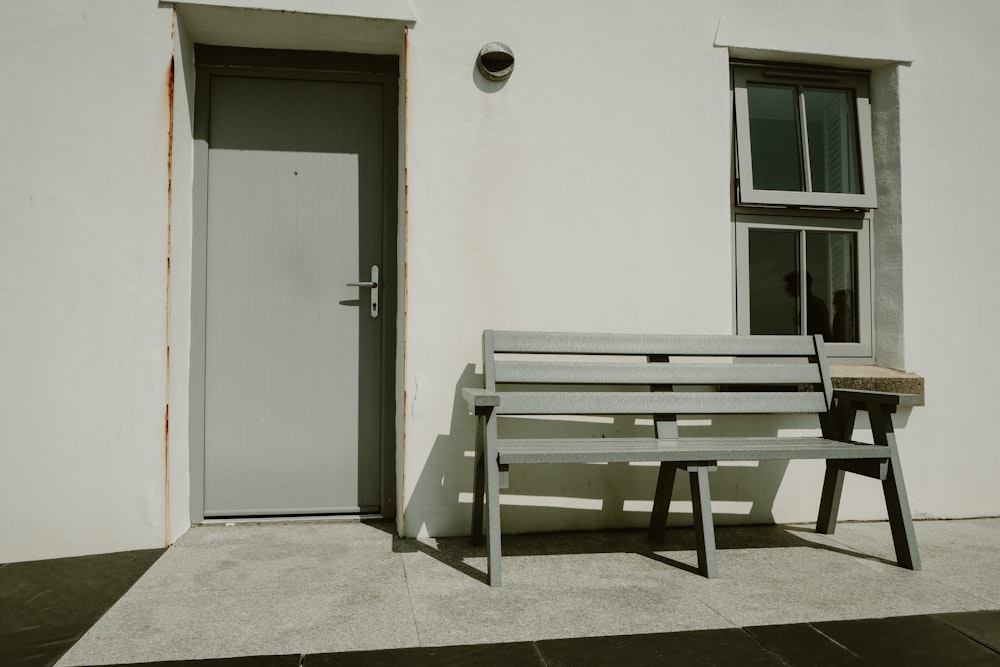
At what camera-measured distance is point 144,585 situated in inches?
108

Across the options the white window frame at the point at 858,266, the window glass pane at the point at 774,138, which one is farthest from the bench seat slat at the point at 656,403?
the window glass pane at the point at 774,138

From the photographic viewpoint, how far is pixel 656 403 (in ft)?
10.8

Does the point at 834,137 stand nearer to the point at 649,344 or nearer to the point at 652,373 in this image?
the point at 649,344

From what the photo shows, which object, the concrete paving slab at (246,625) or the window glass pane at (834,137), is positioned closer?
the concrete paving slab at (246,625)

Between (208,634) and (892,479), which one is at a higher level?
(892,479)

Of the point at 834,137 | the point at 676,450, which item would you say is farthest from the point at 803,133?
the point at 676,450

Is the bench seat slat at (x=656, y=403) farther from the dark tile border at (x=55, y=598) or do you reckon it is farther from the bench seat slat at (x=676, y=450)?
the dark tile border at (x=55, y=598)

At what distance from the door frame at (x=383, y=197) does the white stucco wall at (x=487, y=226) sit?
85 mm

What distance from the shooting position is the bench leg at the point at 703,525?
9.39 feet

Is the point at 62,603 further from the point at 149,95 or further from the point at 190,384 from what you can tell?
the point at 149,95

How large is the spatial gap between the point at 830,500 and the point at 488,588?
1.94 metres

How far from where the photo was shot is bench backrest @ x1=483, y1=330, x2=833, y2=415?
318 centimetres

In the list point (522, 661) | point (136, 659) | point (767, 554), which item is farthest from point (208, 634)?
point (767, 554)

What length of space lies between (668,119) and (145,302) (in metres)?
2.85
